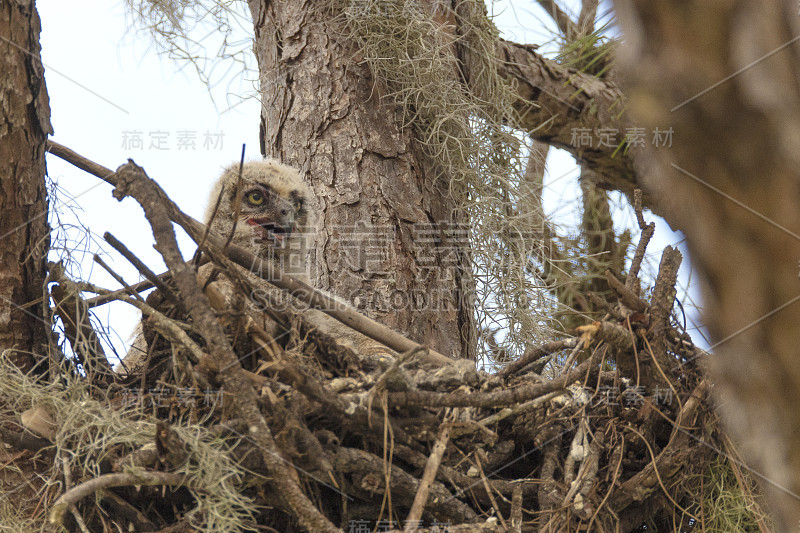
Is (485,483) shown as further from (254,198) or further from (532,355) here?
(254,198)

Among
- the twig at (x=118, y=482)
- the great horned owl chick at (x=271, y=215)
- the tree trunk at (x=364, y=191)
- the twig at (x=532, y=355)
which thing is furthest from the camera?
the great horned owl chick at (x=271, y=215)

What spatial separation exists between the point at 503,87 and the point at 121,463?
8.16 ft

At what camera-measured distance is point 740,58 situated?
48cm

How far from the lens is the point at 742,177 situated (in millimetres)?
480

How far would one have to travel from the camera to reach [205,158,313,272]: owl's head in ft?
9.86

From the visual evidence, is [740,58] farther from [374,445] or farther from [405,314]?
[405,314]

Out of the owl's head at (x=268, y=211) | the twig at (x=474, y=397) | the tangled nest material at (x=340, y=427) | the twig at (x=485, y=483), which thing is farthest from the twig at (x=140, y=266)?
the owl's head at (x=268, y=211)

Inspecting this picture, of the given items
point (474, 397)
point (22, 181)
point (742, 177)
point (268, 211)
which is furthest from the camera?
point (268, 211)

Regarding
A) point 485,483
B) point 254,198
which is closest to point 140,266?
point 485,483

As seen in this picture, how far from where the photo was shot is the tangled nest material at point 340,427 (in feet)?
4.77

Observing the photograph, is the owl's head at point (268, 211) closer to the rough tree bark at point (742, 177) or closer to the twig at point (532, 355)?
the twig at point (532, 355)

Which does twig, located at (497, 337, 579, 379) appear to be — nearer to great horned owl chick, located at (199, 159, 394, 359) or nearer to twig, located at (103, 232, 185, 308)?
twig, located at (103, 232, 185, 308)

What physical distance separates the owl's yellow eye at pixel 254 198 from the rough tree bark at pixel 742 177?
268 cm

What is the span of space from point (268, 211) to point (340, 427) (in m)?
1.61
